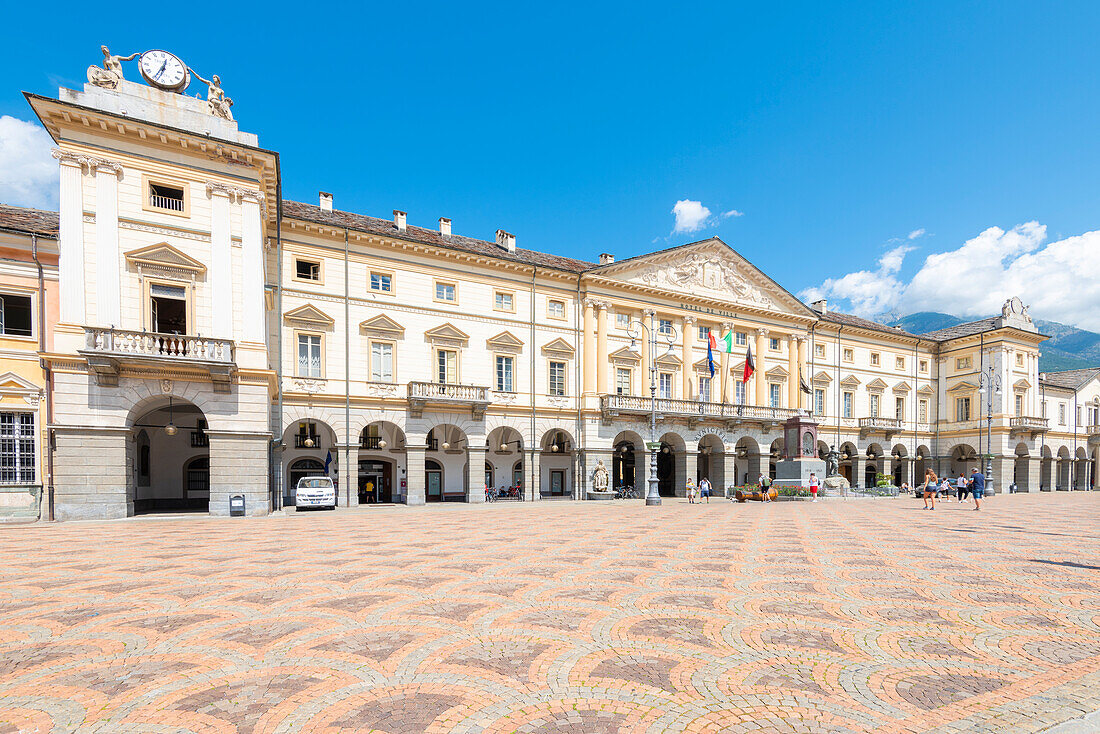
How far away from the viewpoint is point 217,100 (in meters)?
25.1

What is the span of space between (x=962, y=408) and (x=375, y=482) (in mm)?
54214

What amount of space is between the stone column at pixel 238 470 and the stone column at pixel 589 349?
819 inches

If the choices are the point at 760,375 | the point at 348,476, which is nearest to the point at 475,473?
the point at 348,476

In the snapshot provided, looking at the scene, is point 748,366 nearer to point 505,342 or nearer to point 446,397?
point 505,342

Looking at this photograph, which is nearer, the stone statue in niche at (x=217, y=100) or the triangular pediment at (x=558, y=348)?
the stone statue in niche at (x=217, y=100)

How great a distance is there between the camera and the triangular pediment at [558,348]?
37.9m

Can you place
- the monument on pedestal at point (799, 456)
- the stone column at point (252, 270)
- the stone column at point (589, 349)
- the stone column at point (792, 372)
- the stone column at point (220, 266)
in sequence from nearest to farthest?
the stone column at point (220, 266) < the stone column at point (252, 270) < the monument on pedestal at point (799, 456) < the stone column at point (589, 349) < the stone column at point (792, 372)

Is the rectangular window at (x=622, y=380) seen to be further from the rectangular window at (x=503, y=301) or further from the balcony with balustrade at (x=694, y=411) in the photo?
the rectangular window at (x=503, y=301)

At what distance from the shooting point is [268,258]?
3020 centimetres

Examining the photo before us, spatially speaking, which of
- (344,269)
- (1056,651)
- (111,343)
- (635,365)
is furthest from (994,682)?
→ (635,365)

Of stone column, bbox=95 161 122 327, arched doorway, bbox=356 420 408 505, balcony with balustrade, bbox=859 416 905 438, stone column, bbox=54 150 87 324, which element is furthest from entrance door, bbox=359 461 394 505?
balcony with balustrade, bbox=859 416 905 438

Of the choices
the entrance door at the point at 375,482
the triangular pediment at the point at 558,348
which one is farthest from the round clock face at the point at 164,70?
the triangular pediment at the point at 558,348

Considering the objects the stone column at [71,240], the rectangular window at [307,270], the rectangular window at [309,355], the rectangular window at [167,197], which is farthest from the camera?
the rectangular window at [307,270]

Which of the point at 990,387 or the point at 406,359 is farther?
the point at 990,387
